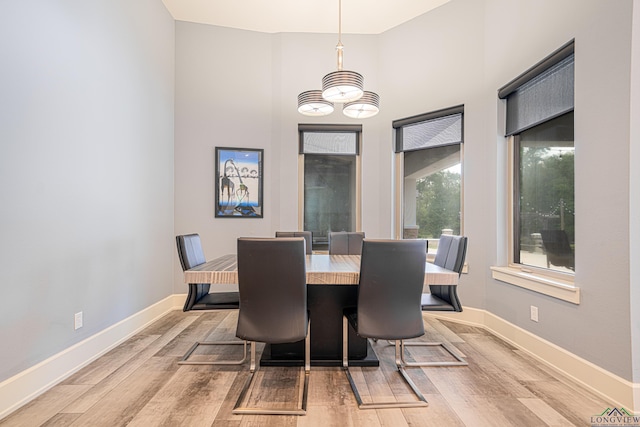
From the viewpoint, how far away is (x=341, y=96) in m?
2.49

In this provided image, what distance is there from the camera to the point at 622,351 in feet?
6.54

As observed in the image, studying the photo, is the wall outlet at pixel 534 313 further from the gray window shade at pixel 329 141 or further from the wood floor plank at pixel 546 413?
the gray window shade at pixel 329 141

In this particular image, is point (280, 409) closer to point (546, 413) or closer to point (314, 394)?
point (314, 394)

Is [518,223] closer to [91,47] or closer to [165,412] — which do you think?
[165,412]

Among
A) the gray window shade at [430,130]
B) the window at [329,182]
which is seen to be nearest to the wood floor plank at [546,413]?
the gray window shade at [430,130]

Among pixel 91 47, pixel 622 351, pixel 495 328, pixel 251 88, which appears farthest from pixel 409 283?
pixel 251 88

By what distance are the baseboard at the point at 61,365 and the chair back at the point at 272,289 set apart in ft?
4.13

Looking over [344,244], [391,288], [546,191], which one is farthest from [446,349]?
[546,191]

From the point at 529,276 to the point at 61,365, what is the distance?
3.54 m

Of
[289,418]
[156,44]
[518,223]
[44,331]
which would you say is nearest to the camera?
[289,418]

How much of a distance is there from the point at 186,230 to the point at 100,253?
1.52m

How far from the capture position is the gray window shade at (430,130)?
3.87m

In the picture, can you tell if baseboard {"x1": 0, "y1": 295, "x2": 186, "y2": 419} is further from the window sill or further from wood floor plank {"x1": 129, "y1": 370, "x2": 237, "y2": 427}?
the window sill

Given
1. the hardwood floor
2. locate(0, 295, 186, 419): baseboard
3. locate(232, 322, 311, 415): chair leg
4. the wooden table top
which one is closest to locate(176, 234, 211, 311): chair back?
the wooden table top
